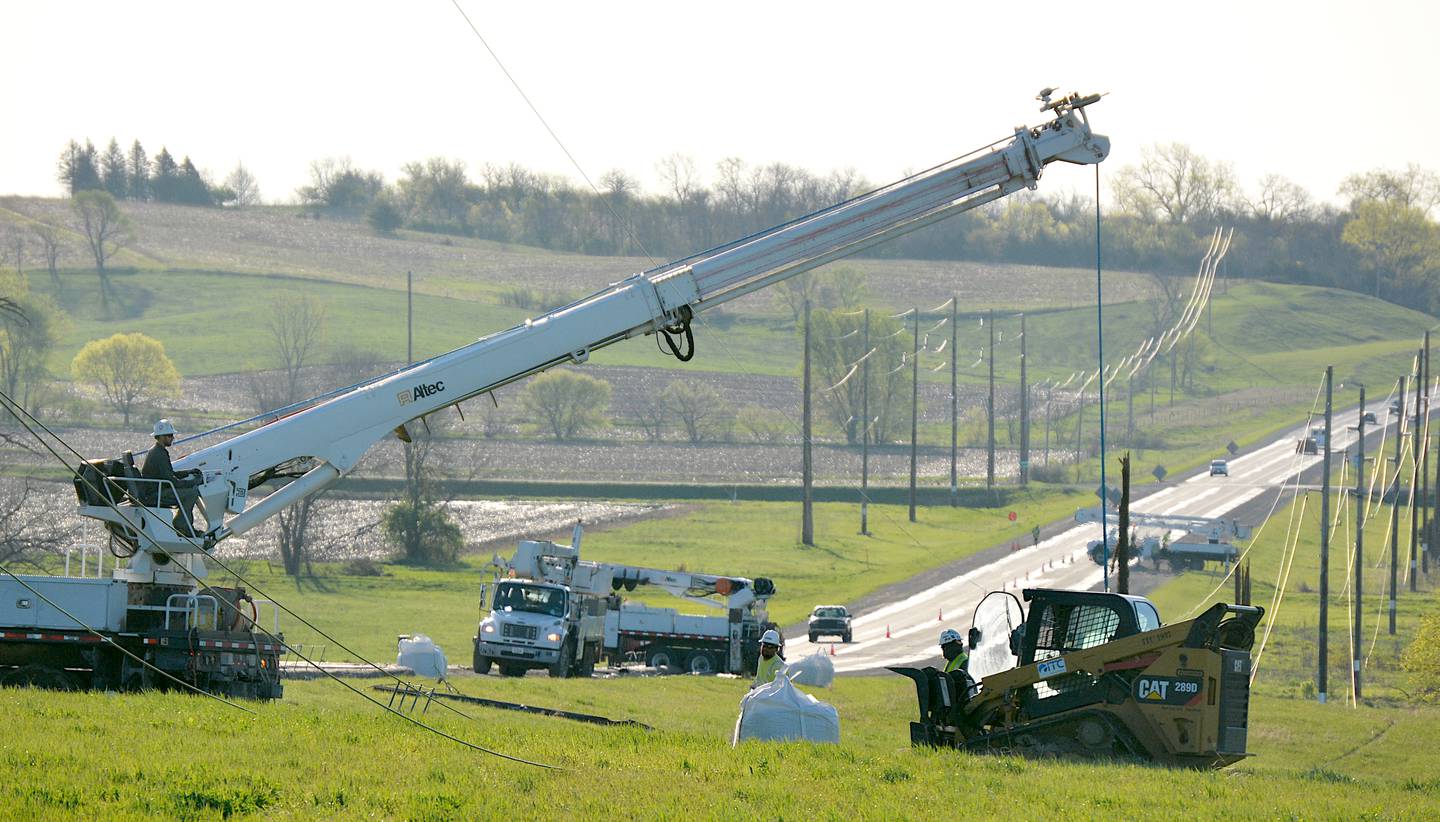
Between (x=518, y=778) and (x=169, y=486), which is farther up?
(x=169, y=486)

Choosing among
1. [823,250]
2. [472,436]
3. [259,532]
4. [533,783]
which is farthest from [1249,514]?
[533,783]

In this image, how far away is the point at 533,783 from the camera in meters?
14.2

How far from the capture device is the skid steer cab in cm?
1777

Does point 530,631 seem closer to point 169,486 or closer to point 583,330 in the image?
point 583,330

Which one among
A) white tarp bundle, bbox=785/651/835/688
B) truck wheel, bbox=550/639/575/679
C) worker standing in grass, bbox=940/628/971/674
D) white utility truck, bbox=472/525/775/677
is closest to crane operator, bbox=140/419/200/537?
worker standing in grass, bbox=940/628/971/674

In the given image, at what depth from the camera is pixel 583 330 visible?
24000 millimetres

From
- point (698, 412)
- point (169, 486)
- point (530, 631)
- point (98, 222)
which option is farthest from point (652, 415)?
point (169, 486)

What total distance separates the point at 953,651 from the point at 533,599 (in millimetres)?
21904

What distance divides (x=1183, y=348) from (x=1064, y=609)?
144m

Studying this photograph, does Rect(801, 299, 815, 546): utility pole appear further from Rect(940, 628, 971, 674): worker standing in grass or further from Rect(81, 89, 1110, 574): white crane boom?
Rect(940, 628, 971, 674): worker standing in grass

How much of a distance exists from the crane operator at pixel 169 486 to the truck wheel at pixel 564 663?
57.6ft

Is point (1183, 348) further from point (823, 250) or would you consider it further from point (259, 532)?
point (823, 250)

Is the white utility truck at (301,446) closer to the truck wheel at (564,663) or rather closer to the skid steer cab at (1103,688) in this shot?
the skid steer cab at (1103,688)

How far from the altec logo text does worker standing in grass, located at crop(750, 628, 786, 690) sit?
22.3 feet
